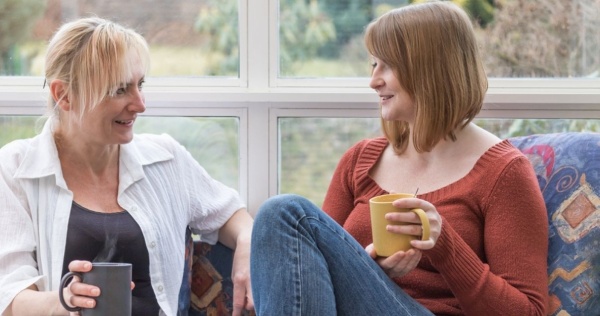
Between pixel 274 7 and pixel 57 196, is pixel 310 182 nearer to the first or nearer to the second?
pixel 274 7

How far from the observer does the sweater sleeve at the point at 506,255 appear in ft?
5.62

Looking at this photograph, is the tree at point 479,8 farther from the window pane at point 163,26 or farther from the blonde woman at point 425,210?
the window pane at point 163,26

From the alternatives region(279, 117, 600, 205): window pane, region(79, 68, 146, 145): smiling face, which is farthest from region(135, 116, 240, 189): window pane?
region(79, 68, 146, 145): smiling face

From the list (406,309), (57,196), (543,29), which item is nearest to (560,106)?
(543,29)

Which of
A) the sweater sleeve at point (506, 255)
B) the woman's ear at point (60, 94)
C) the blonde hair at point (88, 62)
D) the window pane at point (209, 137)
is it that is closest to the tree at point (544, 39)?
the sweater sleeve at point (506, 255)

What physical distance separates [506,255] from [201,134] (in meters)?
1.08

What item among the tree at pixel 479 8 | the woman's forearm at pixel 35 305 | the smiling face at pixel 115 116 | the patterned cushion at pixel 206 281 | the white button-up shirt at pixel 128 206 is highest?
the tree at pixel 479 8

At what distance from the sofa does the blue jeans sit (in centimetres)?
38

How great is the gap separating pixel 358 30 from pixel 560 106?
60 cm

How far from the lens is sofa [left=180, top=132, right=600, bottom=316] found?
6.19 feet

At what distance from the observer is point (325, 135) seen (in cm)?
250

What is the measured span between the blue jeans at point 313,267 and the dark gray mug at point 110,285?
253 millimetres

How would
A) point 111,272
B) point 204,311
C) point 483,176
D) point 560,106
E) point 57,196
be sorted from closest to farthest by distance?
point 111,272 → point 483,176 → point 57,196 → point 204,311 → point 560,106

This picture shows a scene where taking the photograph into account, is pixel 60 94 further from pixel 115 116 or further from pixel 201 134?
pixel 201 134
